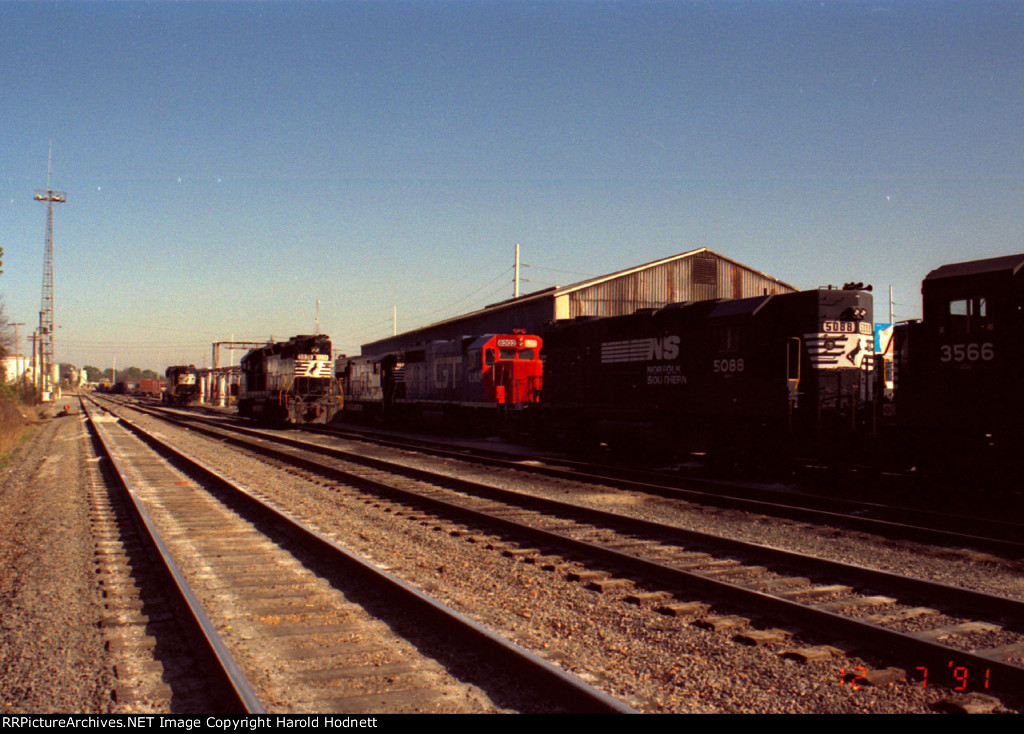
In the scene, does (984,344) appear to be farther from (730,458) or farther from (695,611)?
(695,611)

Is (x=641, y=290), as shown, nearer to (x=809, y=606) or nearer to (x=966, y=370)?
(x=966, y=370)

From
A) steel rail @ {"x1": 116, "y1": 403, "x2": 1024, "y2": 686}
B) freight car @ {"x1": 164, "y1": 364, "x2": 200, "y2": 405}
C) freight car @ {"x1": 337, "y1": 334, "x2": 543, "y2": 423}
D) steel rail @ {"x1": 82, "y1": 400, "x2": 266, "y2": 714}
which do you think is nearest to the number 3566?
steel rail @ {"x1": 116, "y1": 403, "x2": 1024, "y2": 686}

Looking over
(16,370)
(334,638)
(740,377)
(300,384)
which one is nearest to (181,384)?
(300,384)

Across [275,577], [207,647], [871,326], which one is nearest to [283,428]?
[871,326]

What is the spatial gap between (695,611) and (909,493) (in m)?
8.32

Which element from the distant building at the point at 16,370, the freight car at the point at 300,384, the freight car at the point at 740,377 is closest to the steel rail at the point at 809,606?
the freight car at the point at 740,377

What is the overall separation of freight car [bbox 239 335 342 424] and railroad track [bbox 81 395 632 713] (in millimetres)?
23560

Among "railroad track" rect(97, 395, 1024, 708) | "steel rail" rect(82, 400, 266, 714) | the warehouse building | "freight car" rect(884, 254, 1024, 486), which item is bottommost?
"railroad track" rect(97, 395, 1024, 708)

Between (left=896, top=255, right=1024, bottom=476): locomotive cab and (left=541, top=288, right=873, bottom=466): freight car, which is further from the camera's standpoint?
(left=541, top=288, right=873, bottom=466): freight car

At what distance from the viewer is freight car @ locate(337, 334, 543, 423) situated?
24.8 m

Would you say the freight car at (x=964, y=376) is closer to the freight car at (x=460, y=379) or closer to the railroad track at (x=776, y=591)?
the railroad track at (x=776, y=591)

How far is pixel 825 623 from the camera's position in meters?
5.21

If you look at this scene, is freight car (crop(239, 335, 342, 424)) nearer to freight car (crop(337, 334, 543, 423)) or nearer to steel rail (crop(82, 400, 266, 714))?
freight car (crop(337, 334, 543, 423))

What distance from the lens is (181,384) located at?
66.4 metres
